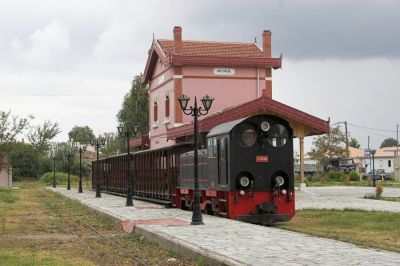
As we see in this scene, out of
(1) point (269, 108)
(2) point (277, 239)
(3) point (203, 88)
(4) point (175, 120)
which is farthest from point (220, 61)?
(2) point (277, 239)

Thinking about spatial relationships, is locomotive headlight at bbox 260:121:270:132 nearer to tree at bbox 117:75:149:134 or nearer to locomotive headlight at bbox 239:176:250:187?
locomotive headlight at bbox 239:176:250:187

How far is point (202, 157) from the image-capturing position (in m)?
21.5

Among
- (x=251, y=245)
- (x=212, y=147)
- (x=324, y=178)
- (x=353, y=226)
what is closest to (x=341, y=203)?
(x=353, y=226)

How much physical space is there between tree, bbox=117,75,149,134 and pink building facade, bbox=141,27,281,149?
30683mm

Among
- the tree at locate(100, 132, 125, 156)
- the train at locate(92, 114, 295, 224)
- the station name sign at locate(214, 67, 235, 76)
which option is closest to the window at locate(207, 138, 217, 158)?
the train at locate(92, 114, 295, 224)

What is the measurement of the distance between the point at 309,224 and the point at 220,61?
73.3 ft

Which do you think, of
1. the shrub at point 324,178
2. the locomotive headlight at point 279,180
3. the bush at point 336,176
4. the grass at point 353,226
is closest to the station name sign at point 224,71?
the grass at point 353,226

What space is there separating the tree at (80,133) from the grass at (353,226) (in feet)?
406

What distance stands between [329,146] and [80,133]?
79.8 m

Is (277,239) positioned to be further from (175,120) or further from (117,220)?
(175,120)

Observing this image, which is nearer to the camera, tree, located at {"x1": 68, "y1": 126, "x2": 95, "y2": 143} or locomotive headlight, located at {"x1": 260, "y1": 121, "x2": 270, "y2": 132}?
locomotive headlight, located at {"x1": 260, "y1": 121, "x2": 270, "y2": 132}

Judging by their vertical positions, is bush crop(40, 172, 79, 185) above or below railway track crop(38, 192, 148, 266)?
above

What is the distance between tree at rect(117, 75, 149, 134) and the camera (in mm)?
74500

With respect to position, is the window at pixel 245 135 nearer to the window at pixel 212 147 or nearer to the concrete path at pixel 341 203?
the window at pixel 212 147
